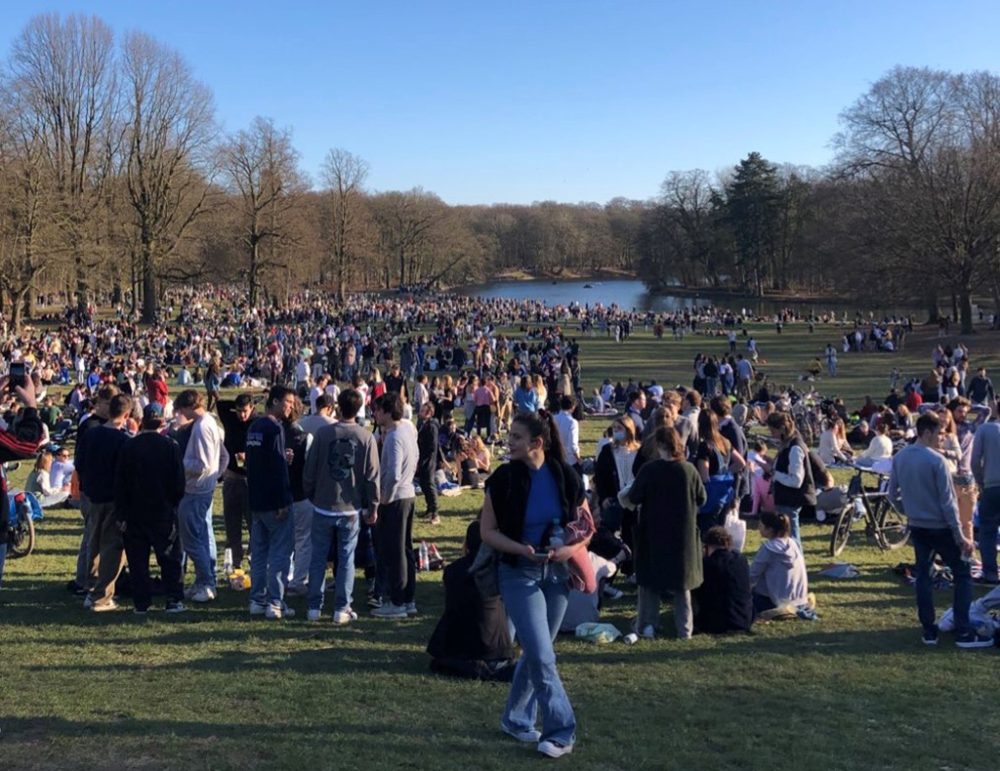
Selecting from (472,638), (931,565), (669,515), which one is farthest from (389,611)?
(931,565)

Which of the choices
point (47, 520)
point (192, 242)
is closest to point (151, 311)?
point (192, 242)

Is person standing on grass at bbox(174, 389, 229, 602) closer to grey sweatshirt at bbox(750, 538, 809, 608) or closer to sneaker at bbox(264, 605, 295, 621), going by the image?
sneaker at bbox(264, 605, 295, 621)

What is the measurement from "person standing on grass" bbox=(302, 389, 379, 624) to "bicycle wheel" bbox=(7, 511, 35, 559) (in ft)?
11.5

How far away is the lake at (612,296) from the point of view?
7156 centimetres

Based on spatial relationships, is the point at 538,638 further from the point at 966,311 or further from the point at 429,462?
the point at 966,311

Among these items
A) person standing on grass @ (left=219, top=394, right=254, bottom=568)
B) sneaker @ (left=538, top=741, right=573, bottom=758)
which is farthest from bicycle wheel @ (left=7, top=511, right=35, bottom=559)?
sneaker @ (left=538, top=741, right=573, bottom=758)

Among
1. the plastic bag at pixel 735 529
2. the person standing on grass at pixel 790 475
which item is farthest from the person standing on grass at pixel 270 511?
the person standing on grass at pixel 790 475

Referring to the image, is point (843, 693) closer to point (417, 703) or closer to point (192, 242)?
point (417, 703)

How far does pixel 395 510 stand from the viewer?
6352 millimetres

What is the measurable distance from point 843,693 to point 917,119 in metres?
46.1

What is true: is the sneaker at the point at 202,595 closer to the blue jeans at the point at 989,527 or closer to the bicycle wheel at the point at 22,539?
the bicycle wheel at the point at 22,539

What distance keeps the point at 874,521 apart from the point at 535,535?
5984mm

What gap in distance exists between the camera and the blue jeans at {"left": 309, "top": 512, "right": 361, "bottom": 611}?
6152 millimetres

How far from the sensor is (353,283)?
9688 cm
